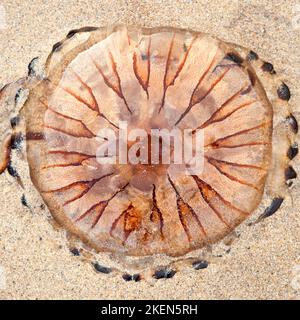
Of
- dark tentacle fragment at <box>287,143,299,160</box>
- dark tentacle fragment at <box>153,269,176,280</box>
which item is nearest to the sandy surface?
dark tentacle fragment at <box>153,269,176,280</box>

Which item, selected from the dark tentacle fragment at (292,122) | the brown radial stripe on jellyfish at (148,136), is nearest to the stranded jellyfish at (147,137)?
the brown radial stripe on jellyfish at (148,136)

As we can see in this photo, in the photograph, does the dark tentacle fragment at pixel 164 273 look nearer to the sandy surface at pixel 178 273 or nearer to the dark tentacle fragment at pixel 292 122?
the sandy surface at pixel 178 273

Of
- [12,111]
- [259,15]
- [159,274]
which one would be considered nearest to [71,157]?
[12,111]

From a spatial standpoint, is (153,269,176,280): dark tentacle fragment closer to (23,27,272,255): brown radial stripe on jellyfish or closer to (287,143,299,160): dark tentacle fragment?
(23,27,272,255): brown radial stripe on jellyfish

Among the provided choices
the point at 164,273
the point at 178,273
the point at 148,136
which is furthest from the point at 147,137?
the point at 178,273

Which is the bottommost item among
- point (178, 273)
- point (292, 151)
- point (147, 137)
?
point (178, 273)

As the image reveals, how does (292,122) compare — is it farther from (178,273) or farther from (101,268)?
(101,268)
